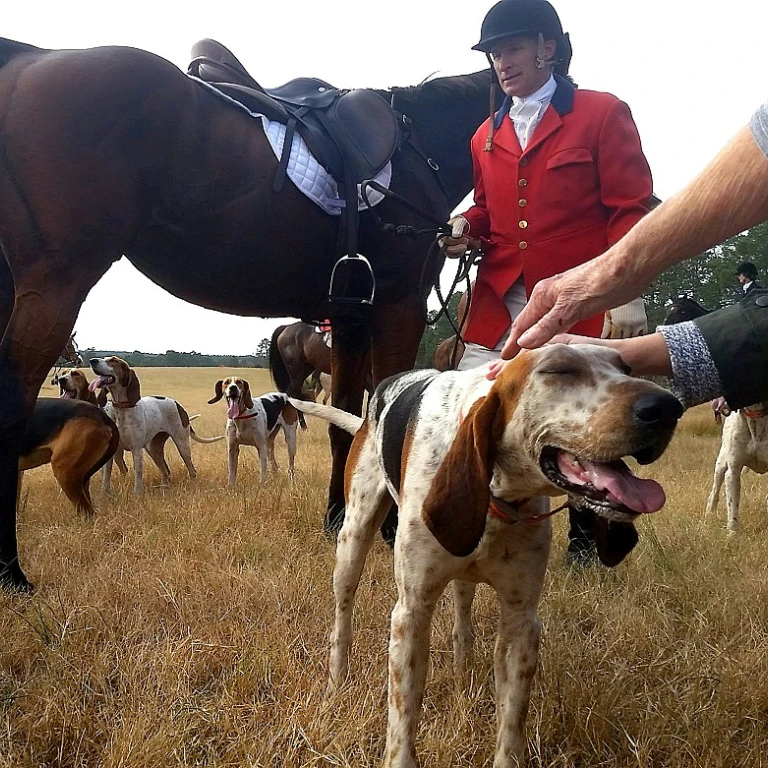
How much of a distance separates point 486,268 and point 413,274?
1.75 ft

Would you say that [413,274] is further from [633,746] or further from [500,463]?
[633,746]

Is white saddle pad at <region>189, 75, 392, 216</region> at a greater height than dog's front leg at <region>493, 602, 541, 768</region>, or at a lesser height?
greater

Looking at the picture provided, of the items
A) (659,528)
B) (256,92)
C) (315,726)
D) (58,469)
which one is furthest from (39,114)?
(659,528)

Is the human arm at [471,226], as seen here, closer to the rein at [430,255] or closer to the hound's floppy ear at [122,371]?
the rein at [430,255]

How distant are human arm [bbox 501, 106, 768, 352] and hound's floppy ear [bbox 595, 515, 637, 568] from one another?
49cm

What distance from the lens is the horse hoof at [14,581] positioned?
310 centimetres

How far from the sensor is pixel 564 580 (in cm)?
326

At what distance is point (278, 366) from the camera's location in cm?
1046

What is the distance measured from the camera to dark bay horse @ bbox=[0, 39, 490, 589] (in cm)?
297

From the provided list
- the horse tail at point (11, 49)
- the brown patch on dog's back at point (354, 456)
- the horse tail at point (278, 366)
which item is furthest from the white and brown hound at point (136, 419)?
the brown patch on dog's back at point (354, 456)

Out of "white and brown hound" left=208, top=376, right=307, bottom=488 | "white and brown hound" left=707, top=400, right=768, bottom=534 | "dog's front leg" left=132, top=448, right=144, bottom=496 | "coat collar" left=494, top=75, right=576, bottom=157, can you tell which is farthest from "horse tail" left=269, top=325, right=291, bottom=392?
"coat collar" left=494, top=75, right=576, bottom=157

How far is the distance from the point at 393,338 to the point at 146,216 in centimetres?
136

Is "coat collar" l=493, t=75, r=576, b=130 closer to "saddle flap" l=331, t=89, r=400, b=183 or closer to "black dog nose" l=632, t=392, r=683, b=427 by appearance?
"saddle flap" l=331, t=89, r=400, b=183

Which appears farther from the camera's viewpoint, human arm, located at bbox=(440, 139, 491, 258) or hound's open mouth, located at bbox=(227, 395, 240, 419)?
hound's open mouth, located at bbox=(227, 395, 240, 419)
